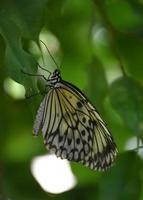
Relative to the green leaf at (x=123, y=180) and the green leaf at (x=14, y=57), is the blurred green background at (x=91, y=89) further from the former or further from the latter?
the green leaf at (x=14, y=57)

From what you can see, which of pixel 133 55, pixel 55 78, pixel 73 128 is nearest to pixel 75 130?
pixel 73 128

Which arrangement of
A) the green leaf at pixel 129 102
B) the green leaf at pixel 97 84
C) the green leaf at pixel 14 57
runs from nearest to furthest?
the green leaf at pixel 14 57, the green leaf at pixel 129 102, the green leaf at pixel 97 84

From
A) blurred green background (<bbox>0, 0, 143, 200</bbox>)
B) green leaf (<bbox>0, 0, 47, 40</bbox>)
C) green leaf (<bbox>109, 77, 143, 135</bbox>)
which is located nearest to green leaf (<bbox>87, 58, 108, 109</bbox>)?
blurred green background (<bbox>0, 0, 143, 200</bbox>)

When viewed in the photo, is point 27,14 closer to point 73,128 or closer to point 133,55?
point 73,128

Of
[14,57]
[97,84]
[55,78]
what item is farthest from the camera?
[97,84]

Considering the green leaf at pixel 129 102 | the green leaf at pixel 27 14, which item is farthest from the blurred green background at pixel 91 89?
the green leaf at pixel 27 14

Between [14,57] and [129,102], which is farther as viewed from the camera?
[129,102]

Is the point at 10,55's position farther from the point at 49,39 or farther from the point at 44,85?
the point at 49,39

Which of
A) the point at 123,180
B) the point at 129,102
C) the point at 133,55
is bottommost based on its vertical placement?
the point at 123,180
